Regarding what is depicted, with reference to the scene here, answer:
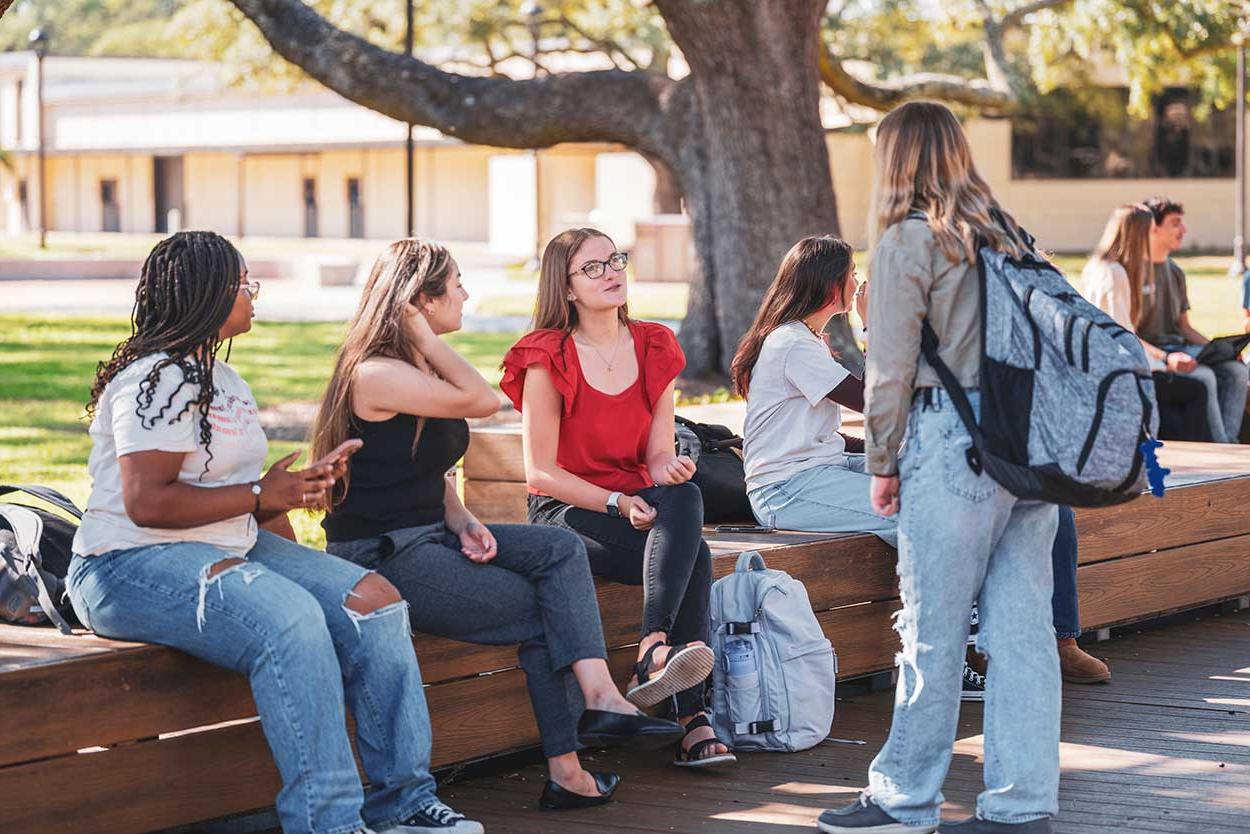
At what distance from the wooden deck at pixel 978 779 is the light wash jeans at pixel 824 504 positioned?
620 mm

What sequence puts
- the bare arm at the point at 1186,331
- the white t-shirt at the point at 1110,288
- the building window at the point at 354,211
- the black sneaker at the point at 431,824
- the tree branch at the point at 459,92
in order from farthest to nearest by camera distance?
the building window at the point at 354,211 → the tree branch at the point at 459,92 → the bare arm at the point at 1186,331 → the white t-shirt at the point at 1110,288 → the black sneaker at the point at 431,824

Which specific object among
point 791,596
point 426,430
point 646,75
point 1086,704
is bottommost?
point 1086,704

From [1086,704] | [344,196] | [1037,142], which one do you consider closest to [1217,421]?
[1086,704]

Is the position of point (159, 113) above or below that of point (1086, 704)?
above

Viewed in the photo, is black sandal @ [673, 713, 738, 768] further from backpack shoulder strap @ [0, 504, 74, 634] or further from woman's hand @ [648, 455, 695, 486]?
backpack shoulder strap @ [0, 504, 74, 634]

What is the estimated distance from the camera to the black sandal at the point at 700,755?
523 centimetres

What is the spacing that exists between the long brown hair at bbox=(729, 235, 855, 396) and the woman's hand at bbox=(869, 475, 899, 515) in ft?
5.63

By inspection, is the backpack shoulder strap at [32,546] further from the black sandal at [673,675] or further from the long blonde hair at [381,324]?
the black sandal at [673,675]

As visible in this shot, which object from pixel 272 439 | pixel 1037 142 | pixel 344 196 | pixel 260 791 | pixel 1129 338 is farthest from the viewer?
pixel 344 196

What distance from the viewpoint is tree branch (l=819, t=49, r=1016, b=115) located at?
677 inches

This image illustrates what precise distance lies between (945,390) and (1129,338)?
433 millimetres

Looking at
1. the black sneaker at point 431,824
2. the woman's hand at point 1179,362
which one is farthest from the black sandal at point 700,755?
the woman's hand at point 1179,362

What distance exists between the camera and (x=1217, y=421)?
31.6 feet

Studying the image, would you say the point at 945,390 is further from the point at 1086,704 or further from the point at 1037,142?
the point at 1037,142
